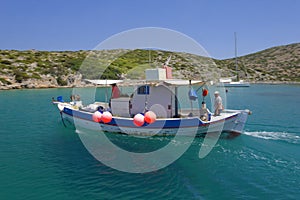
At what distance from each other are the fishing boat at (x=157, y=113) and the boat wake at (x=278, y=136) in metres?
1.47

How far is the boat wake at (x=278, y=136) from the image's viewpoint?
16.3m

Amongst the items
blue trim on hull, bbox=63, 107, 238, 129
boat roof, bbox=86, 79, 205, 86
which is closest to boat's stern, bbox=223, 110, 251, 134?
blue trim on hull, bbox=63, 107, 238, 129

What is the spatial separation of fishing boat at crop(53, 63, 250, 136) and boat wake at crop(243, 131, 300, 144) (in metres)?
1.47

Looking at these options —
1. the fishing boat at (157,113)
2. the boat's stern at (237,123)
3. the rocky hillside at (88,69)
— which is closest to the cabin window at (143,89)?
the fishing boat at (157,113)

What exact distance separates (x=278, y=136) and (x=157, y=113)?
28.5 ft

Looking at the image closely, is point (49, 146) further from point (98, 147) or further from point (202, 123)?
point (202, 123)

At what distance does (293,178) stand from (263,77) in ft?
421

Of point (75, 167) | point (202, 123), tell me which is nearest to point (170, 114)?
point (202, 123)

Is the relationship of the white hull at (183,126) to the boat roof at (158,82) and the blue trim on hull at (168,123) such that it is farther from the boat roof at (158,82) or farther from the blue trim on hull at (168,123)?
the boat roof at (158,82)

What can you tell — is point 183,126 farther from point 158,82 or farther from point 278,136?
point 278,136

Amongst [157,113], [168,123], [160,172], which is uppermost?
[157,113]

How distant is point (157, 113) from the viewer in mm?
17719

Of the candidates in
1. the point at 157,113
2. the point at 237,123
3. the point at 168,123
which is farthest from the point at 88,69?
the point at 237,123

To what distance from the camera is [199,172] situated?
11.3 meters
